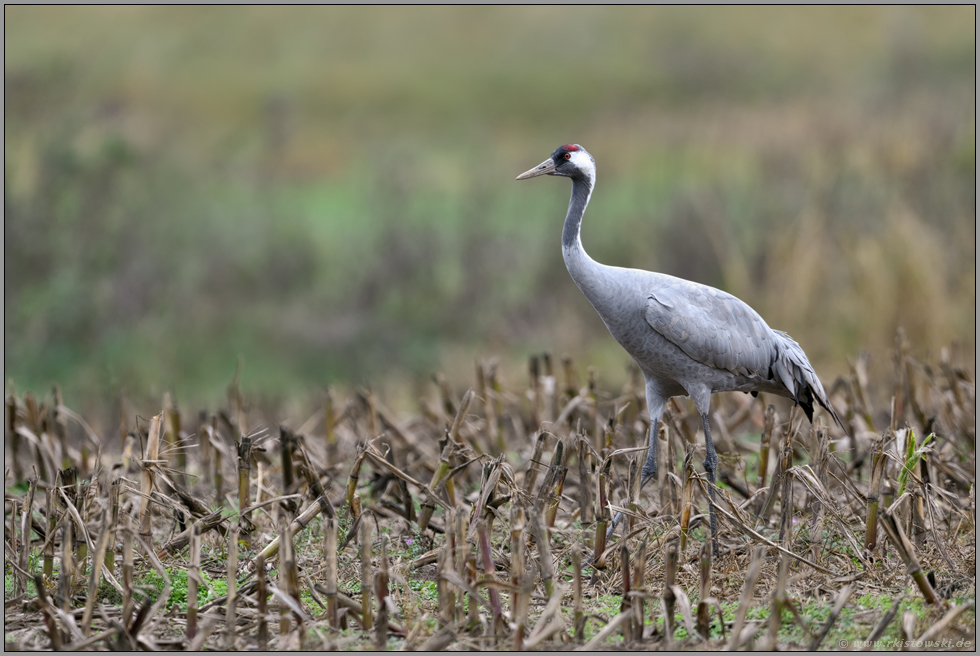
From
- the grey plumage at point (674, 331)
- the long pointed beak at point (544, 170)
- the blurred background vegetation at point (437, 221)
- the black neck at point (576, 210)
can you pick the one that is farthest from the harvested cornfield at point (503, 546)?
the blurred background vegetation at point (437, 221)

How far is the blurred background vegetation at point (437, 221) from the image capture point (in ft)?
28.8

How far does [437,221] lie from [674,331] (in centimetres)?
836

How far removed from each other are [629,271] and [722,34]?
58.5ft

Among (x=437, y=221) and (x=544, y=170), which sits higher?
(x=544, y=170)

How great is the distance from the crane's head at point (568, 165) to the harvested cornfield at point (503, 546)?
1044mm

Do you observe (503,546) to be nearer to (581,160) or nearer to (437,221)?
(581,160)

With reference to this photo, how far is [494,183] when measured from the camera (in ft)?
40.3

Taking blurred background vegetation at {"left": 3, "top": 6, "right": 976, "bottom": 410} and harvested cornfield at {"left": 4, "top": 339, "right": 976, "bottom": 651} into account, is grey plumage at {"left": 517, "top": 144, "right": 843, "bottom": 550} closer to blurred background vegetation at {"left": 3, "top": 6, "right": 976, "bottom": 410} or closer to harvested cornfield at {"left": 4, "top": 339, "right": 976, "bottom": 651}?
harvested cornfield at {"left": 4, "top": 339, "right": 976, "bottom": 651}

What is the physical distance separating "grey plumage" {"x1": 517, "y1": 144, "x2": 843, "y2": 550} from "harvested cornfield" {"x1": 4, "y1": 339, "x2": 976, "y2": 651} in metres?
0.21

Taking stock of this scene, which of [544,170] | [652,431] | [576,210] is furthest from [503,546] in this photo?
[544,170]

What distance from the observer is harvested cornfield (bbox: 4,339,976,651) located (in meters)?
3.01

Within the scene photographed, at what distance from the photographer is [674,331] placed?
4.01 meters

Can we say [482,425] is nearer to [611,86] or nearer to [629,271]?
A: [629,271]

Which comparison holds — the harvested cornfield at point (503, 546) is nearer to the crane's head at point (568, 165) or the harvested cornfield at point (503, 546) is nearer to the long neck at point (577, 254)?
the long neck at point (577, 254)
